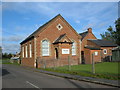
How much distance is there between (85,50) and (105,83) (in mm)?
25357

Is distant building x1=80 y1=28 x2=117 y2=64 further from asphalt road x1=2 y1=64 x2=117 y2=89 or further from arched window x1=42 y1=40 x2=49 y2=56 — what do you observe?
asphalt road x1=2 y1=64 x2=117 y2=89

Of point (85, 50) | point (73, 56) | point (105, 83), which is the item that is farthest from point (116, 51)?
point (105, 83)

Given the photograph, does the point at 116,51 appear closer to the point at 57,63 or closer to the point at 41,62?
the point at 57,63

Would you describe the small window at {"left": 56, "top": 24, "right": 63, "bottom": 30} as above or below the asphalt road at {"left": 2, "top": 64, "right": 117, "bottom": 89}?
above

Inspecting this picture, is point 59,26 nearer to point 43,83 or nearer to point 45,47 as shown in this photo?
point 45,47

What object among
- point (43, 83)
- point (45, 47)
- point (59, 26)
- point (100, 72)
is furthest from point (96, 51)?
point (43, 83)

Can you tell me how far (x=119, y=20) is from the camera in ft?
140

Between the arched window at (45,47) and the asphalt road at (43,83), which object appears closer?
the asphalt road at (43,83)

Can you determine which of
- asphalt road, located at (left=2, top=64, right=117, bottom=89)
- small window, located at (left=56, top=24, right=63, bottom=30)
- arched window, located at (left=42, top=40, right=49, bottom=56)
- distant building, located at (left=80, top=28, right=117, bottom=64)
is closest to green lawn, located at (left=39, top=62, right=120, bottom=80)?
asphalt road, located at (left=2, top=64, right=117, bottom=89)

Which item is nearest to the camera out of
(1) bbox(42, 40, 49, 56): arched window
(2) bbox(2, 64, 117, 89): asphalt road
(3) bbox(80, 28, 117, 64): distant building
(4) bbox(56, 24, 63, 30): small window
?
(2) bbox(2, 64, 117, 89): asphalt road

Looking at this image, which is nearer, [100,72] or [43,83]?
[43,83]

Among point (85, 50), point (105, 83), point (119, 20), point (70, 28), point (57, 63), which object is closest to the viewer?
point (105, 83)

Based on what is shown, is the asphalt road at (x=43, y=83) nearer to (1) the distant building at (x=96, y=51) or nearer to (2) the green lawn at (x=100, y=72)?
(2) the green lawn at (x=100, y=72)

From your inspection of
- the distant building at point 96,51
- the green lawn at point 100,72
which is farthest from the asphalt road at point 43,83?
the distant building at point 96,51
